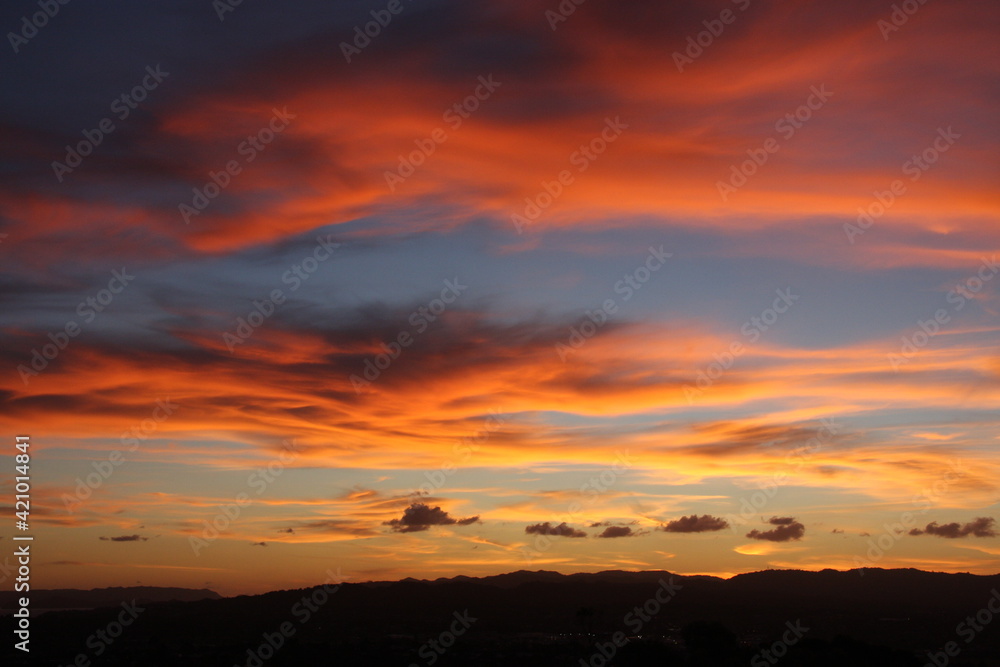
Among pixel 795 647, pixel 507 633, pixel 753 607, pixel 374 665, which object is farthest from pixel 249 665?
pixel 753 607

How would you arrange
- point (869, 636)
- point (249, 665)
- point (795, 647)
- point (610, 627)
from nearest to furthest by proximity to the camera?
1. point (795, 647)
2. point (249, 665)
3. point (869, 636)
4. point (610, 627)

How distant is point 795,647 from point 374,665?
5041 cm

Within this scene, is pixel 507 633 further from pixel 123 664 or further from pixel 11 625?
pixel 11 625

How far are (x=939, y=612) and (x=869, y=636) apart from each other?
225 ft

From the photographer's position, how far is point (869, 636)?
136000mm

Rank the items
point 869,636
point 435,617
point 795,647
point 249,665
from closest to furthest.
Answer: point 795,647, point 249,665, point 869,636, point 435,617

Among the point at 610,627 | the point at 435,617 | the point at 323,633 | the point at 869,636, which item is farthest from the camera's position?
the point at 435,617

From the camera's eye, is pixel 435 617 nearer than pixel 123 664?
No

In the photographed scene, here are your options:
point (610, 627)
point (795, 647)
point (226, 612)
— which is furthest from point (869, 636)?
point (226, 612)

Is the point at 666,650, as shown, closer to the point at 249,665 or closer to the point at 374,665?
the point at 374,665

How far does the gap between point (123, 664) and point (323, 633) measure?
57415mm

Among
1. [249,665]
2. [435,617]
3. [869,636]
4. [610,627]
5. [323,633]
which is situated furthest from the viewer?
[435,617]

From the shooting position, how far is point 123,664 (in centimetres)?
10438

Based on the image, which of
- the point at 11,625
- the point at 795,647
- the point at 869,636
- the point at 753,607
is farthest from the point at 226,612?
the point at 795,647
